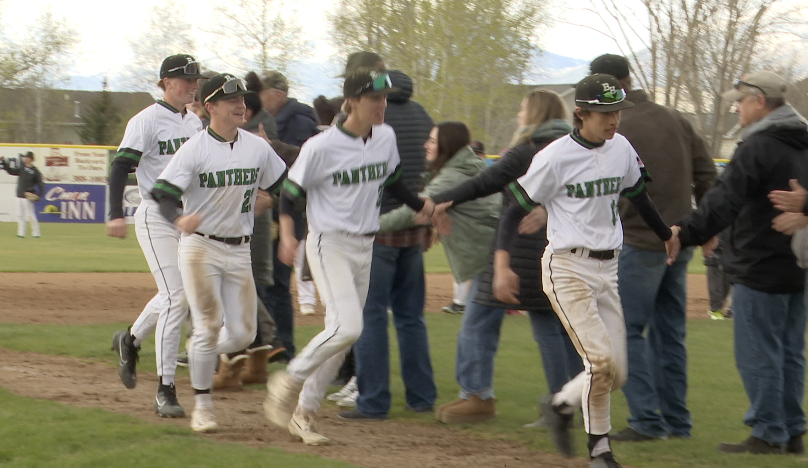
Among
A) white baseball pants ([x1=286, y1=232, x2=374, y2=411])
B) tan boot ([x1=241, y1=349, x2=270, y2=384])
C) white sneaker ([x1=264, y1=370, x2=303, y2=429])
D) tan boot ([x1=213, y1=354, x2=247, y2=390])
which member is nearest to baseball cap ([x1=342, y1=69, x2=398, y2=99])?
white baseball pants ([x1=286, y1=232, x2=374, y2=411])

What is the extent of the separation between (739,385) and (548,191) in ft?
11.9

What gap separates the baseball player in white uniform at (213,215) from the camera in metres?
5.30

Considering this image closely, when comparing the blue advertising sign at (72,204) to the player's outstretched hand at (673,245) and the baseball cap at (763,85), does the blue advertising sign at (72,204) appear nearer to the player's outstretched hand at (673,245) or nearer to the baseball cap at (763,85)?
the player's outstretched hand at (673,245)

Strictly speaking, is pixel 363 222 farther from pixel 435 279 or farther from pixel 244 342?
pixel 435 279

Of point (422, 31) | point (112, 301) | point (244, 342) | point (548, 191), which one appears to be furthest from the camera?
point (422, 31)

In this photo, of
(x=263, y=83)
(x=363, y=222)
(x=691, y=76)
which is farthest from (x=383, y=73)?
(x=691, y=76)

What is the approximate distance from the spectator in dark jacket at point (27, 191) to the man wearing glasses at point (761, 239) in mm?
18807

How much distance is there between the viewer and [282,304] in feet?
25.5

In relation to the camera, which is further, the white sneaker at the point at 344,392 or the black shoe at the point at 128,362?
the white sneaker at the point at 344,392

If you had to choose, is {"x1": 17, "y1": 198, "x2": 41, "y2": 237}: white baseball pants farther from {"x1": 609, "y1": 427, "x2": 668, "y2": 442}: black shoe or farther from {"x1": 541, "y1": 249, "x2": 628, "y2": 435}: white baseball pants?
{"x1": 541, "y1": 249, "x2": 628, "y2": 435}: white baseball pants

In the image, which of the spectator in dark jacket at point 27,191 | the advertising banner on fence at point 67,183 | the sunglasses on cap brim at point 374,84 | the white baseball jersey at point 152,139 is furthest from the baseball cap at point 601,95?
the advertising banner on fence at point 67,183

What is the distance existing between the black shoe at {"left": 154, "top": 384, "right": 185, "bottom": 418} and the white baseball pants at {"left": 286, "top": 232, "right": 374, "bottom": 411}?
86 cm

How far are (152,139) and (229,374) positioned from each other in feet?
5.94

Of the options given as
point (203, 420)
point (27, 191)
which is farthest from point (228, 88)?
point (27, 191)
